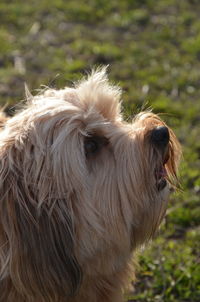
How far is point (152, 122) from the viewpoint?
3668 mm

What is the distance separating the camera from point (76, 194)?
3.36 metres

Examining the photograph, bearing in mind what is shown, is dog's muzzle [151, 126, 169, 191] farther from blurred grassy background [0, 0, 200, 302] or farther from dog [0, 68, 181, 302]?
blurred grassy background [0, 0, 200, 302]

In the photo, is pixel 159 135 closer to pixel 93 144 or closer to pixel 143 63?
pixel 93 144

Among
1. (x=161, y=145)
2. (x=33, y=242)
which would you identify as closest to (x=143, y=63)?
(x=161, y=145)

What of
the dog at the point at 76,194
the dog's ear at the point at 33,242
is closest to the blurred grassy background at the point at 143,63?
the dog at the point at 76,194

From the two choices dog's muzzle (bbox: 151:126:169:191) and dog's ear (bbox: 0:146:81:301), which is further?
dog's muzzle (bbox: 151:126:169:191)

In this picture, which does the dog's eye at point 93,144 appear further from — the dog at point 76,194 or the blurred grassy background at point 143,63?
the blurred grassy background at point 143,63

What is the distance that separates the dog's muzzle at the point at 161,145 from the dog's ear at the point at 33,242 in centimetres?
54

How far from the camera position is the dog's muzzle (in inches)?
137

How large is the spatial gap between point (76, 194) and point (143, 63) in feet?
14.5

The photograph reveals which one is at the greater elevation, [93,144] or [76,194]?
[93,144]

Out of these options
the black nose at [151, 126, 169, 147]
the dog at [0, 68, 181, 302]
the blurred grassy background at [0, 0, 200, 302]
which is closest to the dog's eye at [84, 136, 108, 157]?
the dog at [0, 68, 181, 302]

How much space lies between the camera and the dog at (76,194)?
3205 mm

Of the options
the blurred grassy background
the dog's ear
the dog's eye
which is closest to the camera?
the dog's ear
